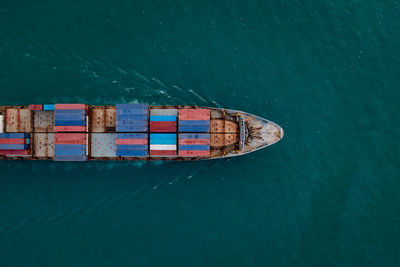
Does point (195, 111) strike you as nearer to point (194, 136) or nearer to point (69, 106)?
point (194, 136)

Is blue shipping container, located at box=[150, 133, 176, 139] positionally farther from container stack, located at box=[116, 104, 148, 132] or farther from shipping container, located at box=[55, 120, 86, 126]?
shipping container, located at box=[55, 120, 86, 126]

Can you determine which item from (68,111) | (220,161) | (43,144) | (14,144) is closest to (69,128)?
(68,111)

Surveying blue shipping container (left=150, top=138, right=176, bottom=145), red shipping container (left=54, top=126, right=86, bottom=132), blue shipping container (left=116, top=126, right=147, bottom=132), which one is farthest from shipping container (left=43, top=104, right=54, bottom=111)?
blue shipping container (left=150, top=138, right=176, bottom=145)

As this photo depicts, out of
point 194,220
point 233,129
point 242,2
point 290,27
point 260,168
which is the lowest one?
point 194,220

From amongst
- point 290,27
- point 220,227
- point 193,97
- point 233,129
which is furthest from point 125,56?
point 220,227

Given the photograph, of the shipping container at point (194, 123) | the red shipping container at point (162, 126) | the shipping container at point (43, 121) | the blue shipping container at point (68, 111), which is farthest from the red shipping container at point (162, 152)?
the shipping container at point (43, 121)

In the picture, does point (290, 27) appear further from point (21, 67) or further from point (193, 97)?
point (21, 67)
